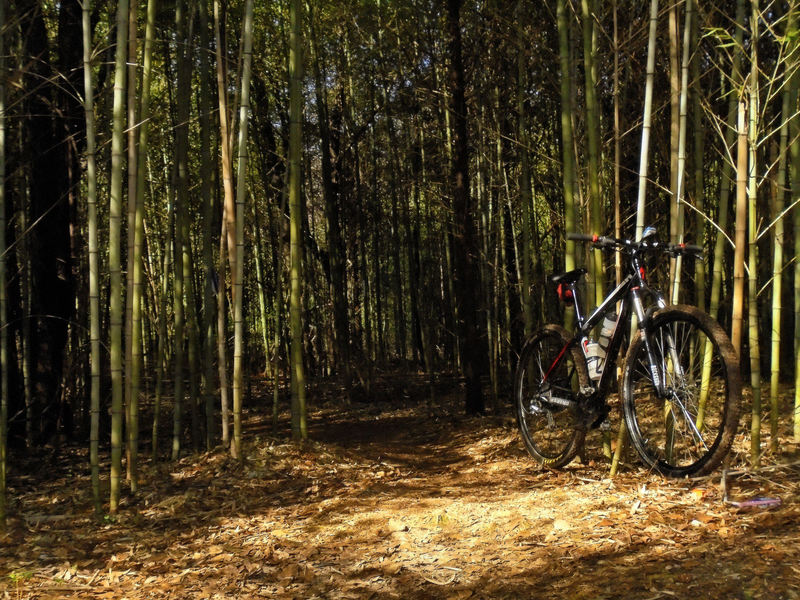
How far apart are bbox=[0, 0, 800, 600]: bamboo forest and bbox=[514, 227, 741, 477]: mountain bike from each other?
4 cm

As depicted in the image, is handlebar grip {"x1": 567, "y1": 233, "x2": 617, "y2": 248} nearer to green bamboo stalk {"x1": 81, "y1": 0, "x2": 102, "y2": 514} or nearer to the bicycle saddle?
the bicycle saddle

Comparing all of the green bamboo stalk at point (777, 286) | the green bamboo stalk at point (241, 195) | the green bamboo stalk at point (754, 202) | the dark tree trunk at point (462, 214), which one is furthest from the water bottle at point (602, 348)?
the dark tree trunk at point (462, 214)

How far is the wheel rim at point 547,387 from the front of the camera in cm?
380

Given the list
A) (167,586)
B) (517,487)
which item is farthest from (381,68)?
(167,586)

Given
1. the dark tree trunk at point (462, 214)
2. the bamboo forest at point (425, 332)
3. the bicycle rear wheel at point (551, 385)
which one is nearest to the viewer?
the bamboo forest at point (425, 332)

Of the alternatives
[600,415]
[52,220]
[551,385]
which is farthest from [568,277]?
[52,220]

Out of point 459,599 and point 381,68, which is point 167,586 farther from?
point 381,68

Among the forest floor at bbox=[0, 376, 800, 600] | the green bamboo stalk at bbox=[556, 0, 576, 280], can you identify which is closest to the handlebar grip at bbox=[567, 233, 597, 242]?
the green bamboo stalk at bbox=[556, 0, 576, 280]

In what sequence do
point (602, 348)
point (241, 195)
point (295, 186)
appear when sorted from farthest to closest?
point (295, 186) → point (241, 195) → point (602, 348)

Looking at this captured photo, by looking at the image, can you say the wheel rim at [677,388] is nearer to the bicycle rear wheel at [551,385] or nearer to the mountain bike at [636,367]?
the mountain bike at [636,367]

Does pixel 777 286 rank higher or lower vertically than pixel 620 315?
higher

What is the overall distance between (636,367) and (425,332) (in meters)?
6.54

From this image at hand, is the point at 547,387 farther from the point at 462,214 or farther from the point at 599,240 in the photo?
the point at 462,214

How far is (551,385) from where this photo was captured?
3.88 metres
